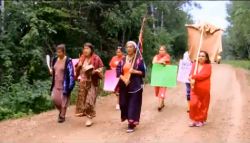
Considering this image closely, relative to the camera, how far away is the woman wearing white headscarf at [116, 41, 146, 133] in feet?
22.0

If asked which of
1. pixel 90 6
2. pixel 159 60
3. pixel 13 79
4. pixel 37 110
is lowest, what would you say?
pixel 37 110

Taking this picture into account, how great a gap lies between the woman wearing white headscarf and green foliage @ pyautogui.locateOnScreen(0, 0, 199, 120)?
3443 millimetres

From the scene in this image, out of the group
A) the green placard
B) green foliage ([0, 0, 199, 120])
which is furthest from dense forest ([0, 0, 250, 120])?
the green placard

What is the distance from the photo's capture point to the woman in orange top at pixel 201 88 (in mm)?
6836

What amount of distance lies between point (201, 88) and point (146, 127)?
4.60 ft

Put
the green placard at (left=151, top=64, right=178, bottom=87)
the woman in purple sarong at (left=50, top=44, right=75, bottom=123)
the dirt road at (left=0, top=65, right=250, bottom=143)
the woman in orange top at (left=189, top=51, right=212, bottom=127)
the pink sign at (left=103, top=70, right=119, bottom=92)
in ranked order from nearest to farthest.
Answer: the dirt road at (left=0, top=65, right=250, bottom=143) < the woman in orange top at (left=189, top=51, right=212, bottom=127) < the woman in purple sarong at (left=50, top=44, right=75, bottom=123) < the green placard at (left=151, top=64, right=178, bottom=87) < the pink sign at (left=103, top=70, right=119, bottom=92)

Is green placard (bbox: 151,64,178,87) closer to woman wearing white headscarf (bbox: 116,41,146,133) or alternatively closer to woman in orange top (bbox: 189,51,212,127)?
woman in orange top (bbox: 189,51,212,127)

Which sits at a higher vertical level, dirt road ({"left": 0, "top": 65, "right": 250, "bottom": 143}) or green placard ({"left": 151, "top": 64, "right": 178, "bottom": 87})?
green placard ({"left": 151, "top": 64, "right": 178, "bottom": 87})

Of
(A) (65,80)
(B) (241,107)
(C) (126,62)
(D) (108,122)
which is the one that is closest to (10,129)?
(A) (65,80)

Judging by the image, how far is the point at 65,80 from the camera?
7.59 metres

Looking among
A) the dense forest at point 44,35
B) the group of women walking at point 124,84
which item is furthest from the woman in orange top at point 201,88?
the dense forest at point 44,35

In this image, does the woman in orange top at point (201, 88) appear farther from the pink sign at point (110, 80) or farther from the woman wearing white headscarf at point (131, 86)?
the pink sign at point (110, 80)

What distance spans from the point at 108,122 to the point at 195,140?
232 cm

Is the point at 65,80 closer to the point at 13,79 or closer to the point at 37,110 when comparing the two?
the point at 37,110
